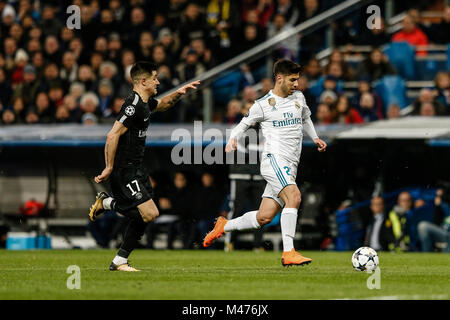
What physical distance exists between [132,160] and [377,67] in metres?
9.47

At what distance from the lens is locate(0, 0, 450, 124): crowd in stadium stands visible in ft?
61.7

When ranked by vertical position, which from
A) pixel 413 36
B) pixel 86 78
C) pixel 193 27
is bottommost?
pixel 86 78

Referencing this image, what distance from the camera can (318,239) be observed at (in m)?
17.9

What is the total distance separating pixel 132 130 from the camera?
1083 cm

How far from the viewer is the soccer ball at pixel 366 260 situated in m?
10.9

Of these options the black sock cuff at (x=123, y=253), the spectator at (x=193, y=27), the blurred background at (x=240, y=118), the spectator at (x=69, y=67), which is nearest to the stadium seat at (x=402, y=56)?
the blurred background at (x=240, y=118)

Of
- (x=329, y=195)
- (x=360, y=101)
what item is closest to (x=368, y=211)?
(x=329, y=195)

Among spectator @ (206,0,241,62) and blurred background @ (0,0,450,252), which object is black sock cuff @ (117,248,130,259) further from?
spectator @ (206,0,241,62)

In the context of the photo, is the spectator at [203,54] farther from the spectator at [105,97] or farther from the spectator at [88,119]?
the spectator at [88,119]

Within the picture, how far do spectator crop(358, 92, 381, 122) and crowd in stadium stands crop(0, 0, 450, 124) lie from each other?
0.02m

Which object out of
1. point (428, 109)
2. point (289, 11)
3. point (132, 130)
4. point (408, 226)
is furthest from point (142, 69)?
point (289, 11)

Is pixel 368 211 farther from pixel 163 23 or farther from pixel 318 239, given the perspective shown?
pixel 163 23

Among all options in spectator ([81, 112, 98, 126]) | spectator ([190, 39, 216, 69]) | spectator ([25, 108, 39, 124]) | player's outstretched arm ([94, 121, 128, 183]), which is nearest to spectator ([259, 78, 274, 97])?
spectator ([190, 39, 216, 69])

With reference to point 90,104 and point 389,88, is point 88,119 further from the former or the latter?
point 389,88
